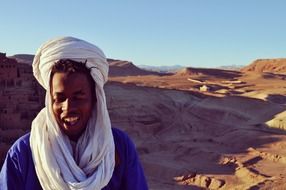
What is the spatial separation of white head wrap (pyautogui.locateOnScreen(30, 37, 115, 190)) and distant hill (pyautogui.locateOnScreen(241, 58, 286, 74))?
4503 cm

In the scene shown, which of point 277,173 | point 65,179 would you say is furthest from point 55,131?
point 277,173

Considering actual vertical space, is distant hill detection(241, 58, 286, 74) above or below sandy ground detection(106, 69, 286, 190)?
above

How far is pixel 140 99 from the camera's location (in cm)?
2030

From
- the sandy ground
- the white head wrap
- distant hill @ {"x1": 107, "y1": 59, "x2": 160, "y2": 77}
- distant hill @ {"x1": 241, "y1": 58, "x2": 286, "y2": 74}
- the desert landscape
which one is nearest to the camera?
the white head wrap

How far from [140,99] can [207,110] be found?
3.00m

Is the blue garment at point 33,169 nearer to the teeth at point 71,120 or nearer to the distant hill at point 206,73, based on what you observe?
the teeth at point 71,120

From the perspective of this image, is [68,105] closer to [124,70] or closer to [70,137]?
[70,137]

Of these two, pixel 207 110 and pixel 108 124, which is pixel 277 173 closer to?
pixel 207 110

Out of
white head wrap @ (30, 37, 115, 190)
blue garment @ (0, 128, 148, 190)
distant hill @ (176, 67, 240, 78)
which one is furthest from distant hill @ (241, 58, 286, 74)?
white head wrap @ (30, 37, 115, 190)

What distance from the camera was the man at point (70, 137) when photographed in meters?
1.68

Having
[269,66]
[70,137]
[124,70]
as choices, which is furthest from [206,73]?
[70,137]

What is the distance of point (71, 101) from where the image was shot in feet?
5.73

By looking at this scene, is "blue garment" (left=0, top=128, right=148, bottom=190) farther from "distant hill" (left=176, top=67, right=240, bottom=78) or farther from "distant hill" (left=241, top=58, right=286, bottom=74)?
"distant hill" (left=241, top=58, right=286, bottom=74)

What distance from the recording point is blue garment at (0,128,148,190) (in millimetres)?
1701
